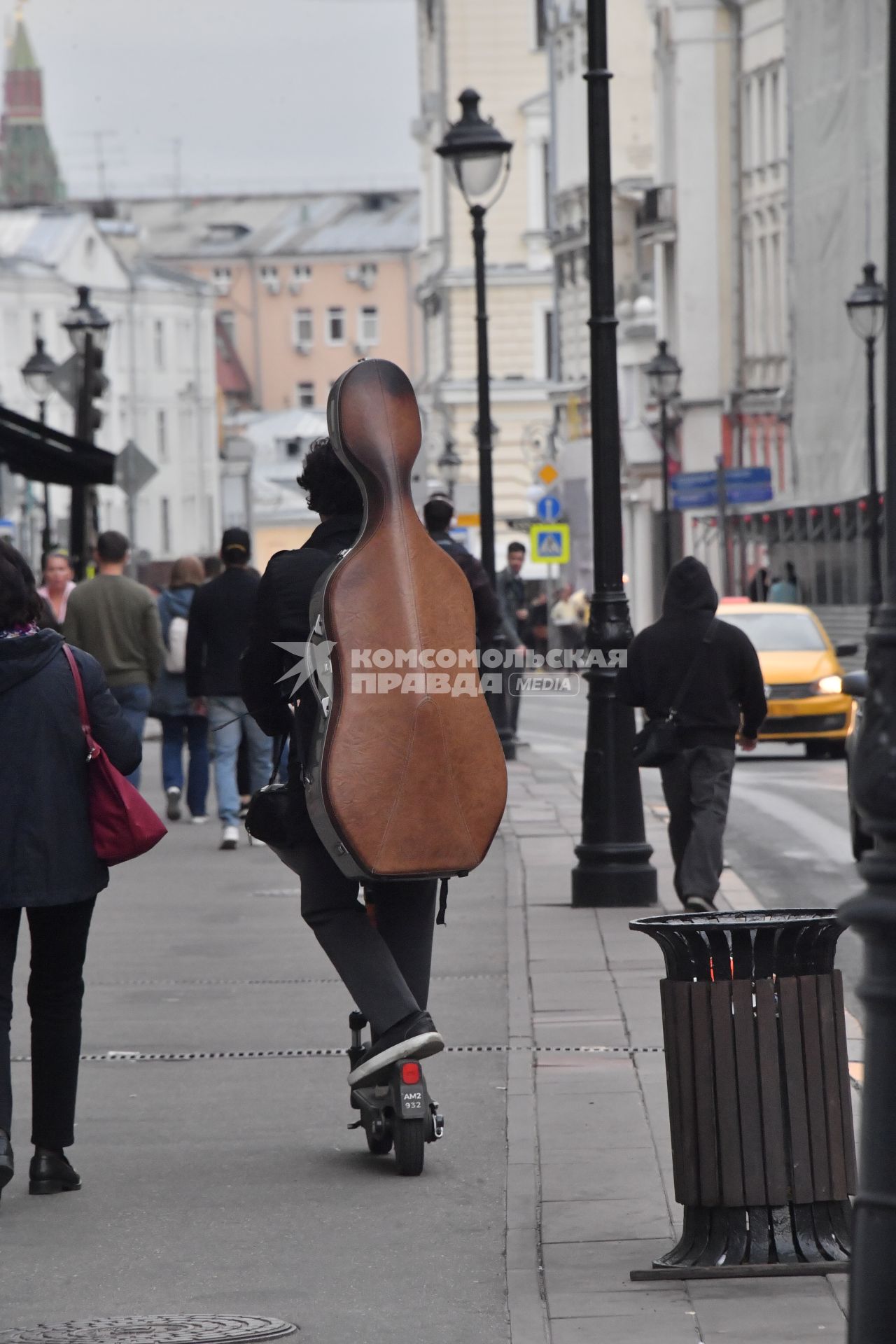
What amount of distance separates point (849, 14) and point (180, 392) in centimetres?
6711

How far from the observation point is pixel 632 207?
220 feet

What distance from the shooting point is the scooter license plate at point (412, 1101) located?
6777mm

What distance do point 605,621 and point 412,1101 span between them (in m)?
5.86

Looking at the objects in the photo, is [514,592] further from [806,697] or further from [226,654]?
[226,654]

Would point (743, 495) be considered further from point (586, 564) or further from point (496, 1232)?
point (496, 1232)

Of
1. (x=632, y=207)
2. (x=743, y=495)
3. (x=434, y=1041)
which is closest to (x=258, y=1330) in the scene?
(x=434, y=1041)

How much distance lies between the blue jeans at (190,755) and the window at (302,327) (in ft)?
355

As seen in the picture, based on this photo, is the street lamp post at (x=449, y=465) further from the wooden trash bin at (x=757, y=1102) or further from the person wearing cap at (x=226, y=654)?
the wooden trash bin at (x=757, y=1102)

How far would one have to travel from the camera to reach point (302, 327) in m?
126

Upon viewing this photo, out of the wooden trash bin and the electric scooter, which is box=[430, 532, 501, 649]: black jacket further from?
the wooden trash bin

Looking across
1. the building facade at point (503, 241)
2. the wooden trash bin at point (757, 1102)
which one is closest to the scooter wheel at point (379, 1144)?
the wooden trash bin at point (757, 1102)

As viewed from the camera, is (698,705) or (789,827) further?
(789,827)

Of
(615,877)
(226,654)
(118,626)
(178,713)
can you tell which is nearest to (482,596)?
(226,654)

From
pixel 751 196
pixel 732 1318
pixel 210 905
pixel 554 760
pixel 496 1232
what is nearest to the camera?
pixel 732 1318
